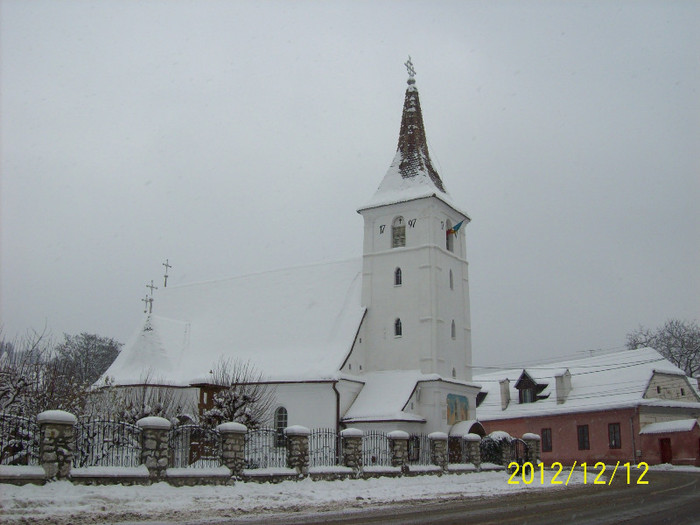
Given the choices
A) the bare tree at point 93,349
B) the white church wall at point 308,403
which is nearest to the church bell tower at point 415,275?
the white church wall at point 308,403

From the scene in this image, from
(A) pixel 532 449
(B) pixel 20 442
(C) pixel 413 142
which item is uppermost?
(C) pixel 413 142

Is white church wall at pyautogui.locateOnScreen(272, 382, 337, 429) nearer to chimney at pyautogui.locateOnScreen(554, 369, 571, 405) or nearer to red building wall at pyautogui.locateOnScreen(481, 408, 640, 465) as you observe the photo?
red building wall at pyautogui.locateOnScreen(481, 408, 640, 465)

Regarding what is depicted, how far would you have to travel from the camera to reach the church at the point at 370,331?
3341 centimetres

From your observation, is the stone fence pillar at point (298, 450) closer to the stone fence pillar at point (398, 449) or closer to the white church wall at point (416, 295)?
the stone fence pillar at point (398, 449)

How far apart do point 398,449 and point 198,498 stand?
1011 centimetres

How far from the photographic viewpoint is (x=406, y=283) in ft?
118

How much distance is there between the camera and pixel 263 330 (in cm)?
3803

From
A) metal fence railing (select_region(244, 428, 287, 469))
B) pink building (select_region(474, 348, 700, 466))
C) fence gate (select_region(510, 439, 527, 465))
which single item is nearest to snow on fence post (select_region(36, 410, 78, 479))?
metal fence railing (select_region(244, 428, 287, 469))

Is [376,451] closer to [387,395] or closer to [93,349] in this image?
[387,395]

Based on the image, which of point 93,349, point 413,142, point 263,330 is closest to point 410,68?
point 413,142

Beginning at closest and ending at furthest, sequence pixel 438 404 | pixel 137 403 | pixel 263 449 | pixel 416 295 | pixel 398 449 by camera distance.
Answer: pixel 263 449
pixel 398 449
pixel 137 403
pixel 438 404
pixel 416 295

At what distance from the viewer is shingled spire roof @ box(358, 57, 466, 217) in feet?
122

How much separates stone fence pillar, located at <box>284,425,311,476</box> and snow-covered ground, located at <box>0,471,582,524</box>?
0.48 metres

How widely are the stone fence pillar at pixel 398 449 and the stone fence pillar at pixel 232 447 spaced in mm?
7192
